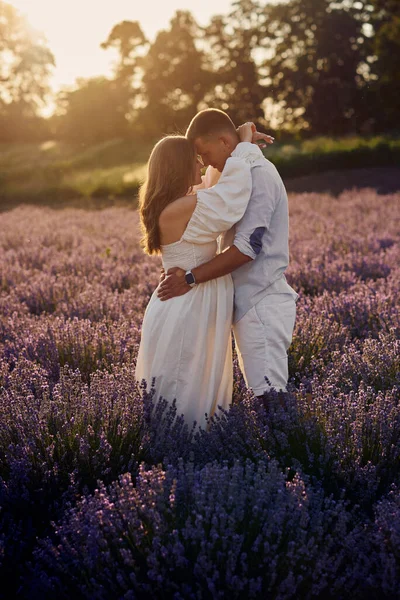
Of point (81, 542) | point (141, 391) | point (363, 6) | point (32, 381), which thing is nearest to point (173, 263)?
point (141, 391)

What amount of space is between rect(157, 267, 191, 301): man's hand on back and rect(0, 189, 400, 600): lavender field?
1.52 feet

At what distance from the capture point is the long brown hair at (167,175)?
2773mm

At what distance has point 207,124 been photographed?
281cm

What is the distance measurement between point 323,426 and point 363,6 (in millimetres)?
38405

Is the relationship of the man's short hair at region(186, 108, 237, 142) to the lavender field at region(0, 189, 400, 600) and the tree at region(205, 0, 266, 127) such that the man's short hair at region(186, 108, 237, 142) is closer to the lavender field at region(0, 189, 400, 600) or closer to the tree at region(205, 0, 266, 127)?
the lavender field at region(0, 189, 400, 600)

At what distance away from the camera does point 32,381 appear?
9.82ft

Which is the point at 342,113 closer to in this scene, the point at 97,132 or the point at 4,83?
the point at 97,132

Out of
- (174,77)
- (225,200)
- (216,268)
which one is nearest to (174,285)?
(216,268)

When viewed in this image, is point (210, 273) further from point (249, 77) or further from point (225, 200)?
point (249, 77)

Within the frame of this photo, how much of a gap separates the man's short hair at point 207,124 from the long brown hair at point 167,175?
5cm

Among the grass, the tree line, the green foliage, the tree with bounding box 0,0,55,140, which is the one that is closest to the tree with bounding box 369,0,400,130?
the tree line

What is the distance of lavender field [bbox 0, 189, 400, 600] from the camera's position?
1.76m

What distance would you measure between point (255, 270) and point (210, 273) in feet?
0.79

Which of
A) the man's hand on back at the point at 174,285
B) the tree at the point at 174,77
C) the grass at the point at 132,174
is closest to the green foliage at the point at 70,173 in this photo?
the grass at the point at 132,174
